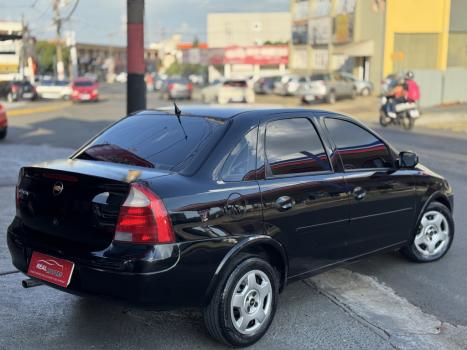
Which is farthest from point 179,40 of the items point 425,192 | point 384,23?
point 425,192

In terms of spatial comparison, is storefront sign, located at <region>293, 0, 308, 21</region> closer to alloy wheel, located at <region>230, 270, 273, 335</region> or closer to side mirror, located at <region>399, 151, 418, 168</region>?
side mirror, located at <region>399, 151, 418, 168</region>

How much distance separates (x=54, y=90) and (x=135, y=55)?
3272 cm

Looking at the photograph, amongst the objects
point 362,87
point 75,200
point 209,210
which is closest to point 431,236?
point 209,210

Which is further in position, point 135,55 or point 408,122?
point 408,122

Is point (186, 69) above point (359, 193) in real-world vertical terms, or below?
below

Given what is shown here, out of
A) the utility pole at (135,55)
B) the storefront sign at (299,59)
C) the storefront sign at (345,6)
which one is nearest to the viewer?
the utility pole at (135,55)

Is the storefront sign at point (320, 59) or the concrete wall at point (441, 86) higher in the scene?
the storefront sign at point (320, 59)

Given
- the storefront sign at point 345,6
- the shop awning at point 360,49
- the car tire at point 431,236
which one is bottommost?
the car tire at point 431,236

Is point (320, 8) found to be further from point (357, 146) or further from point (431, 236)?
point (357, 146)

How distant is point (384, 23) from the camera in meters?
38.6

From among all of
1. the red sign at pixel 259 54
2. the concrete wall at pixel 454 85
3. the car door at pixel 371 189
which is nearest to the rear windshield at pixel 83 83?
the concrete wall at pixel 454 85

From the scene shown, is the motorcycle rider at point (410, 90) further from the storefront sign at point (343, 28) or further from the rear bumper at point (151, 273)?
the storefront sign at point (343, 28)

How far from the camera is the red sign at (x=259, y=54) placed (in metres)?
72.1

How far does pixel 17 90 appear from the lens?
38.0 m
